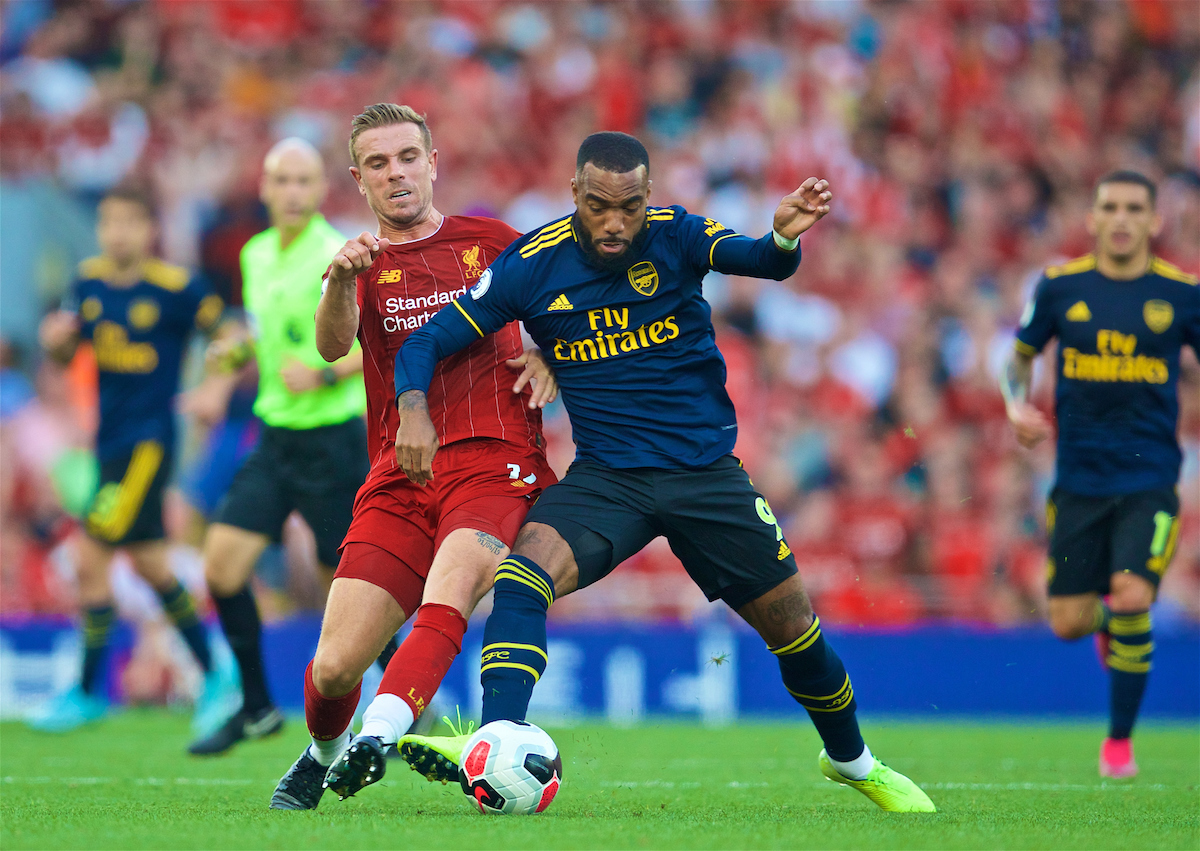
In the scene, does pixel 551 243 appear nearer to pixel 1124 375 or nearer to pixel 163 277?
pixel 1124 375

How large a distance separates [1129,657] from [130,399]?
597 cm

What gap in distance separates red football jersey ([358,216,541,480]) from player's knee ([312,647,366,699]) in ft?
2.34

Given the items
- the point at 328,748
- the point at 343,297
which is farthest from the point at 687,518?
the point at 328,748

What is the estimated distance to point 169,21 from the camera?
634 inches

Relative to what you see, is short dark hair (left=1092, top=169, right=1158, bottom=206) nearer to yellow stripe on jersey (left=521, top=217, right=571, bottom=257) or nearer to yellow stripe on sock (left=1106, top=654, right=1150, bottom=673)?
yellow stripe on sock (left=1106, top=654, right=1150, bottom=673)

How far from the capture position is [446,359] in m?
5.25

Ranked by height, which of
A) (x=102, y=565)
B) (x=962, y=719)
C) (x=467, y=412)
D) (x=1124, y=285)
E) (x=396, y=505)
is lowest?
(x=962, y=719)

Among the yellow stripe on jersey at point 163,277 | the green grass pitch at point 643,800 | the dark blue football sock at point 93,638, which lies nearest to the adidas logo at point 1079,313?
the green grass pitch at point 643,800

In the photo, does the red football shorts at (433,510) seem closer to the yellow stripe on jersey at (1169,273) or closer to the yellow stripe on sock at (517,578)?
the yellow stripe on sock at (517,578)

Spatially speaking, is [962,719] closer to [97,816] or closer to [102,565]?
[102,565]

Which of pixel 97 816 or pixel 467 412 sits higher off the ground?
pixel 467 412

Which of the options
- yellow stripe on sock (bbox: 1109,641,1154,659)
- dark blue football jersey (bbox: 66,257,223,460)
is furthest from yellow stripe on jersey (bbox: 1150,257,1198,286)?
dark blue football jersey (bbox: 66,257,223,460)

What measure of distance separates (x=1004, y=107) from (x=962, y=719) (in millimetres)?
7787

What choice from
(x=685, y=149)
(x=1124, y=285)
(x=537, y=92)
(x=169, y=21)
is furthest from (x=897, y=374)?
(x=169, y=21)
